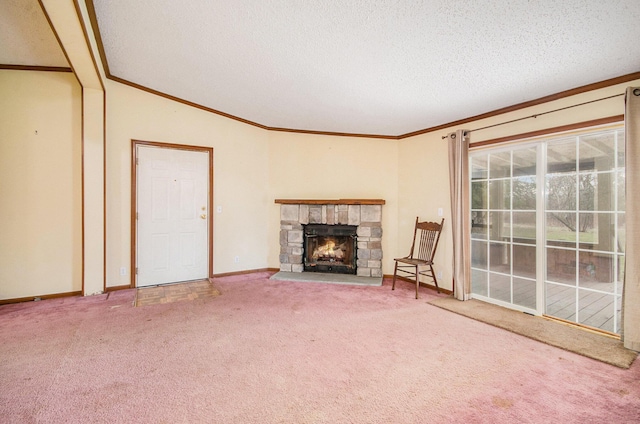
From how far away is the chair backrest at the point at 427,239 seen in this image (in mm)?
4133

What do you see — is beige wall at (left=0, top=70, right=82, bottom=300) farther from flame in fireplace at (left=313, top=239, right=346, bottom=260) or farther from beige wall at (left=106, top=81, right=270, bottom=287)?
flame in fireplace at (left=313, top=239, right=346, bottom=260)

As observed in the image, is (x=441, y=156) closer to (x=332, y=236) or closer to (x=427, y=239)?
(x=427, y=239)

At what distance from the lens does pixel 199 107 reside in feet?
14.2

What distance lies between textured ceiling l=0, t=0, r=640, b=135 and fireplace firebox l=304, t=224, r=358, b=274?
198 centimetres

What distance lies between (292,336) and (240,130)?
3.40m

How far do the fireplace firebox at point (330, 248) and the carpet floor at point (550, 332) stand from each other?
5.34 feet

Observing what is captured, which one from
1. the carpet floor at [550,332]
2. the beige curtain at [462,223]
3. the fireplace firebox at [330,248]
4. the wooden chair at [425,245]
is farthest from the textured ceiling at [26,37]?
the carpet floor at [550,332]

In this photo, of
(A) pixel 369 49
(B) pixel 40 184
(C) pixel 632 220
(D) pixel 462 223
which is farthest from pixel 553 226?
(B) pixel 40 184

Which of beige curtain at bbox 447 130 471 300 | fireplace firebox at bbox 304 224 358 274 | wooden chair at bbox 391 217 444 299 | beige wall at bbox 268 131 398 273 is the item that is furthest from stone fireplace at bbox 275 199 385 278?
beige curtain at bbox 447 130 471 300

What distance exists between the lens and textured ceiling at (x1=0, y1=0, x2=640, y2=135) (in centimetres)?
195

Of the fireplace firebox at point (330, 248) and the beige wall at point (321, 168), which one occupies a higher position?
the beige wall at point (321, 168)

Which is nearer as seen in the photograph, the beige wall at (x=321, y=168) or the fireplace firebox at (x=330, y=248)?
the fireplace firebox at (x=330, y=248)

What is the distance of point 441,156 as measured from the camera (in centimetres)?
423

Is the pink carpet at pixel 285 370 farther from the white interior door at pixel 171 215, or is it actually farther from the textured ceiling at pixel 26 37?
the textured ceiling at pixel 26 37
